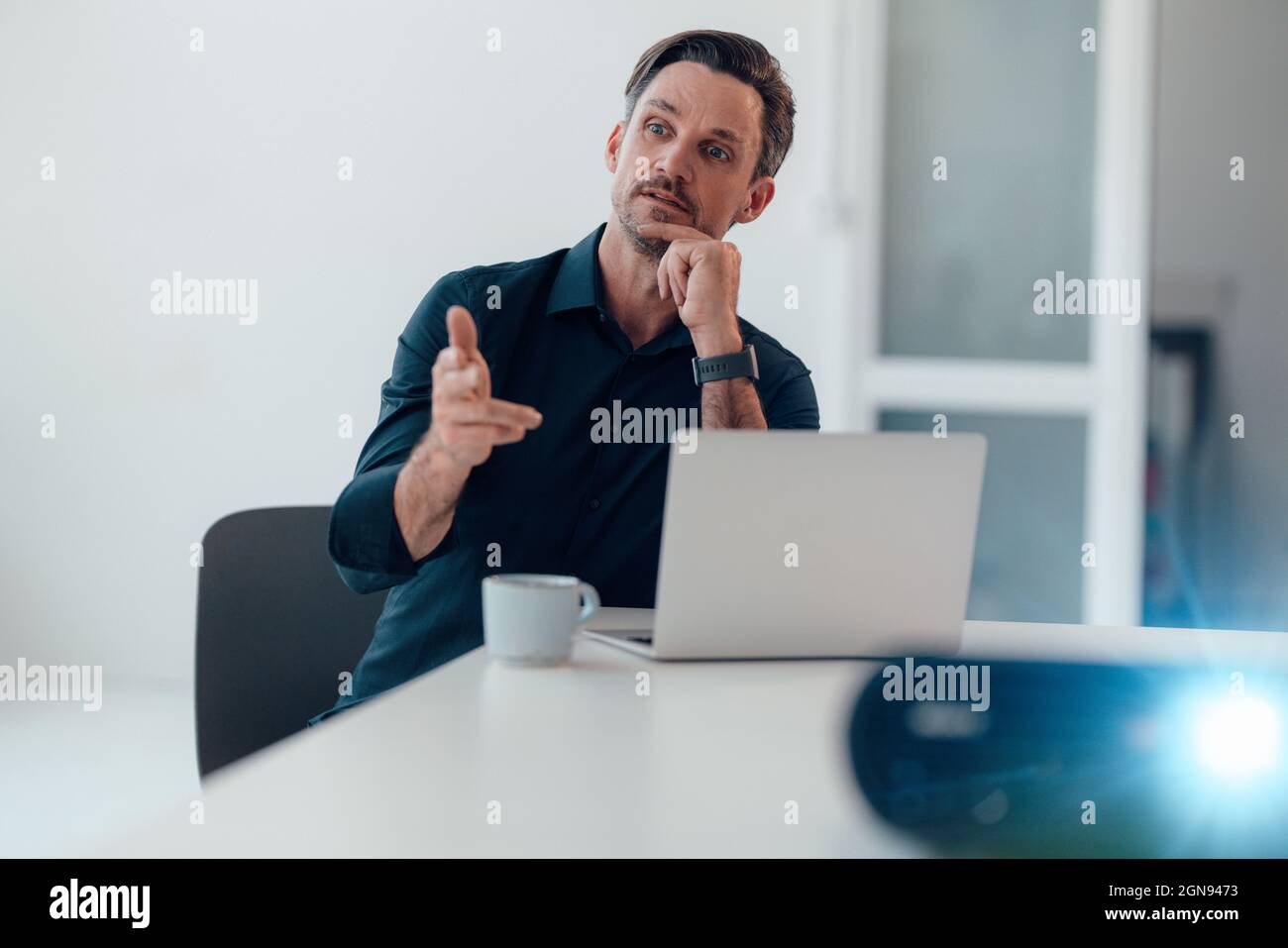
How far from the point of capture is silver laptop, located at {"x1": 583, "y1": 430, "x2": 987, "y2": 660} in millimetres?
1042

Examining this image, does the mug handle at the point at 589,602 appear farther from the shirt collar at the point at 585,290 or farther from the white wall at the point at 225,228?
the white wall at the point at 225,228

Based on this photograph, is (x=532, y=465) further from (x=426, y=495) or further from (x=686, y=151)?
(x=686, y=151)

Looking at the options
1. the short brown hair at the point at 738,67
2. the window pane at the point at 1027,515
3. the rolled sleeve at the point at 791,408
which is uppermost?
the short brown hair at the point at 738,67

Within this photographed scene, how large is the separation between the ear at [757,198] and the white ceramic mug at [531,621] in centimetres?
106

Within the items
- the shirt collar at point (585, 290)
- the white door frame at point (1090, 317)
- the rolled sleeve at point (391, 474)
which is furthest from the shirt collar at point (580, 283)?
the white door frame at point (1090, 317)

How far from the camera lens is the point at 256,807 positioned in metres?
0.66

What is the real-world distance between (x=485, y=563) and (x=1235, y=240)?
2468 mm

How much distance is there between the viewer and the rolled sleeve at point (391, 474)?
1.37m

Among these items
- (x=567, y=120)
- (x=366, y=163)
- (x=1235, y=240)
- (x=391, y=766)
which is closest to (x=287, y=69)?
(x=366, y=163)

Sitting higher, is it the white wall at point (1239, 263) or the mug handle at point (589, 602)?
the white wall at point (1239, 263)

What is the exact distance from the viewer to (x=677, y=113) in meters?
1.84

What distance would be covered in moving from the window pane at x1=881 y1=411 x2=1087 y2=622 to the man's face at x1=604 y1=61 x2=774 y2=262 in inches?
60.2
